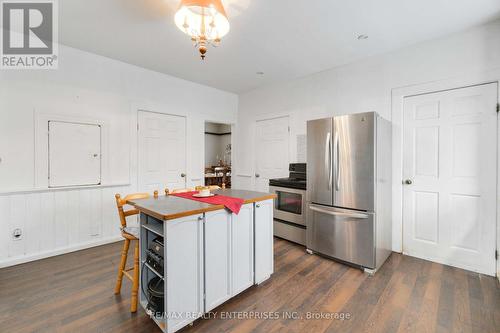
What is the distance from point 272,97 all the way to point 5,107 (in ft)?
12.2

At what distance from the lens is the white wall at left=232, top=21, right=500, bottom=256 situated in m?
2.45

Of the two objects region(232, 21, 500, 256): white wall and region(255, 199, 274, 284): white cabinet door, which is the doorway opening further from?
region(255, 199, 274, 284): white cabinet door

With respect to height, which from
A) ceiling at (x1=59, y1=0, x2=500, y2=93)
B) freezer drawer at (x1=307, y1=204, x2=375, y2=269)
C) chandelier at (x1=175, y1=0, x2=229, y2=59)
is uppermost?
ceiling at (x1=59, y1=0, x2=500, y2=93)

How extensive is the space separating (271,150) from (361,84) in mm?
1844

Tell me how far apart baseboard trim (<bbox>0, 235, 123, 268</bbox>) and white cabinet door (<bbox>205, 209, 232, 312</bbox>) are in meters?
2.34

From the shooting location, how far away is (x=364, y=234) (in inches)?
99.5

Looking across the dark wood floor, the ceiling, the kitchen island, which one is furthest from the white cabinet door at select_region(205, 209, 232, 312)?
the ceiling

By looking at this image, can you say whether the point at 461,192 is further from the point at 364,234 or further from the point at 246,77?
the point at 246,77

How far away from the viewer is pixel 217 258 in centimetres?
182

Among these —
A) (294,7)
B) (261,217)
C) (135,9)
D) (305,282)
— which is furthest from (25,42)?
(305,282)

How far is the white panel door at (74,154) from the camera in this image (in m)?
2.86

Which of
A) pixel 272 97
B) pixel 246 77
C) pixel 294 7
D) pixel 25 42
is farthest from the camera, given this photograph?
pixel 272 97

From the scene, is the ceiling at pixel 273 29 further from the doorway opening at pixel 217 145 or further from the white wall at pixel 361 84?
the doorway opening at pixel 217 145

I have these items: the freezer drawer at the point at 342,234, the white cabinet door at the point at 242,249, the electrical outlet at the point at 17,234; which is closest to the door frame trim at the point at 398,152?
the freezer drawer at the point at 342,234
